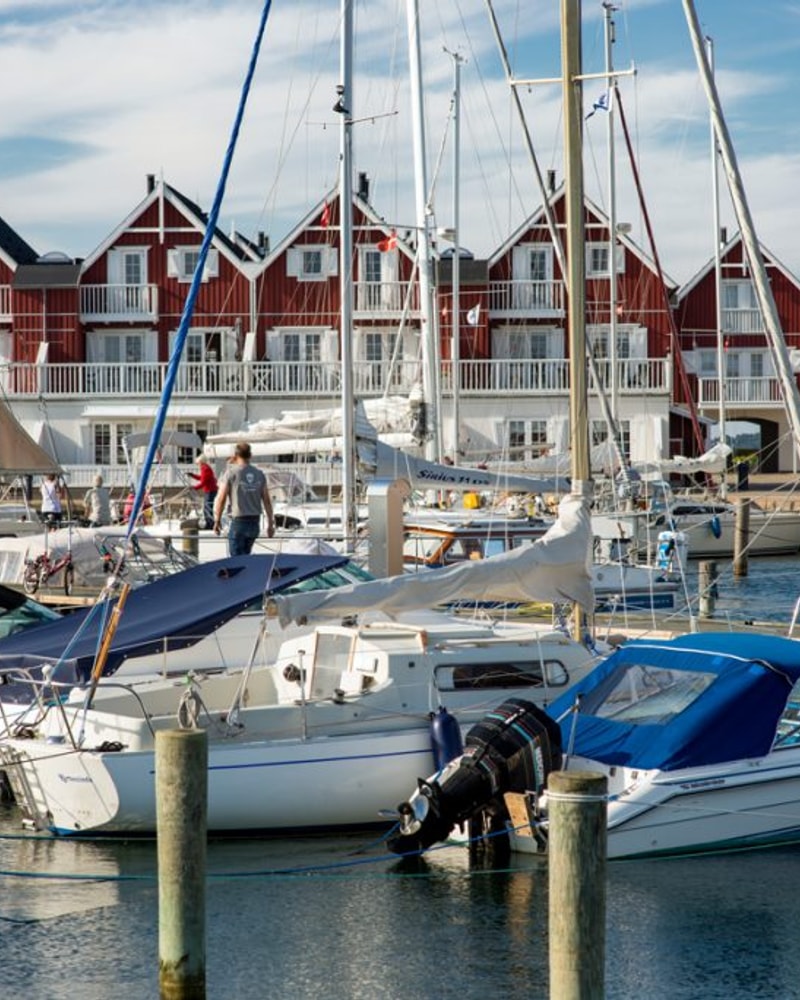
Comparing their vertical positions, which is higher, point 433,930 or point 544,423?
point 544,423

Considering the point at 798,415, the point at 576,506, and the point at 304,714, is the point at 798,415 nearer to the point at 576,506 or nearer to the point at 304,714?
the point at 576,506

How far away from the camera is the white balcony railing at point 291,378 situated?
171 feet

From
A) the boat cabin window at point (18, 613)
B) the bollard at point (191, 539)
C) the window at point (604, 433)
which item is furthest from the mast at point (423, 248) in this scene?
the boat cabin window at point (18, 613)

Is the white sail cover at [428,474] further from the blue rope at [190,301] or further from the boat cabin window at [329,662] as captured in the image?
the boat cabin window at [329,662]

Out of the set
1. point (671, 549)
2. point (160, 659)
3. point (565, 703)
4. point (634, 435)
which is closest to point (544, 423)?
point (634, 435)

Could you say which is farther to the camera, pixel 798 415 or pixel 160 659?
pixel 160 659

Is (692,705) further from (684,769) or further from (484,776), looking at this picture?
(484,776)

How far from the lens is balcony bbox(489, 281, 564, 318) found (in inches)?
2219

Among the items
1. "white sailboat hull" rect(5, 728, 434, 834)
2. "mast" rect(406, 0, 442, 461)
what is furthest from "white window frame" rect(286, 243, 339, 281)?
"white sailboat hull" rect(5, 728, 434, 834)

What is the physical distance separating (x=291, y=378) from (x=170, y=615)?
38.3 m

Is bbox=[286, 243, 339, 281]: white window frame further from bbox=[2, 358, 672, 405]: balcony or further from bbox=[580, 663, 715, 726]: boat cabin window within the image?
bbox=[580, 663, 715, 726]: boat cabin window

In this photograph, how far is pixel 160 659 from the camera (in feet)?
59.2

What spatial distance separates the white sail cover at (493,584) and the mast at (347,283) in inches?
353

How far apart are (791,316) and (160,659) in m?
45.6
